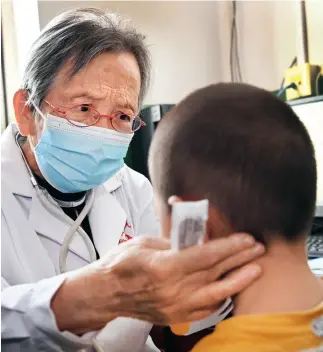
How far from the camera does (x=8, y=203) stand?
1117 mm

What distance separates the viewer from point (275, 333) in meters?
0.70

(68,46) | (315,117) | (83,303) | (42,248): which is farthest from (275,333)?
(315,117)

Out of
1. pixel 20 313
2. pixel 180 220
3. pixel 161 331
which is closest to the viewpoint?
pixel 180 220

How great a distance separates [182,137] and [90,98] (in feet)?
1.49

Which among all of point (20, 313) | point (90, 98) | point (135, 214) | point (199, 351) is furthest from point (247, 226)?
point (135, 214)

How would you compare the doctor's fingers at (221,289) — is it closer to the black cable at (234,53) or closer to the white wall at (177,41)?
the white wall at (177,41)

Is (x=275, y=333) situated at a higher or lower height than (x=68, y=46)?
lower

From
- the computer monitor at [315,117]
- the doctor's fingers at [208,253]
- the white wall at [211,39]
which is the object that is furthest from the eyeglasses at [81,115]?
the white wall at [211,39]

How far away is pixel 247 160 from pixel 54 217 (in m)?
0.60

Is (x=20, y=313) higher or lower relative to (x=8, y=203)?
lower

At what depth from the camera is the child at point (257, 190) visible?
2.31 ft

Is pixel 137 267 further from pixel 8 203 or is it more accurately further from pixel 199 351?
pixel 8 203

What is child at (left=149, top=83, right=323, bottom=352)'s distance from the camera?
2.31ft

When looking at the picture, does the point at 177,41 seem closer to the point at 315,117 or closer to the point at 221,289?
the point at 315,117
